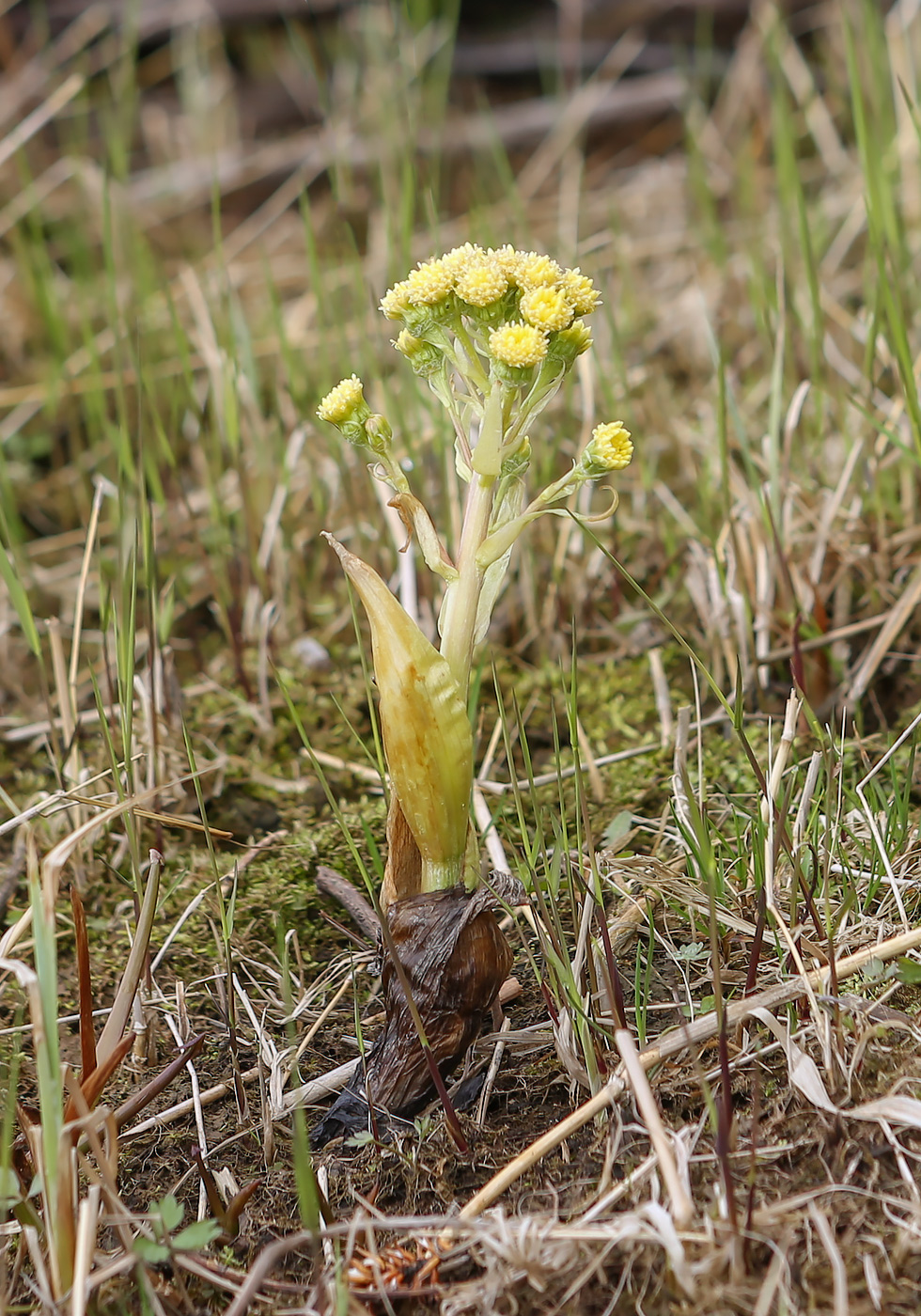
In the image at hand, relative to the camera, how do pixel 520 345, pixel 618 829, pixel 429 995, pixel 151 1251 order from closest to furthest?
pixel 151 1251
pixel 520 345
pixel 429 995
pixel 618 829

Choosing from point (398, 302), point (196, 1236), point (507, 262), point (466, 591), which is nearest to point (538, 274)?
point (507, 262)

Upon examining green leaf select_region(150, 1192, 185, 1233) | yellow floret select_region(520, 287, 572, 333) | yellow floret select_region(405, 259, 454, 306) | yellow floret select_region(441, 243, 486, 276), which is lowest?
green leaf select_region(150, 1192, 185, 1233)

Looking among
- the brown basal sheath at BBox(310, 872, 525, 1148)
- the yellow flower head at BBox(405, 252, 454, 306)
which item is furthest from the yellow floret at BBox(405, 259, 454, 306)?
the brown basal sheath at BBox(310, 872, 525, 1148)

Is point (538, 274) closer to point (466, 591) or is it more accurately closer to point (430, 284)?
point (430, 284)

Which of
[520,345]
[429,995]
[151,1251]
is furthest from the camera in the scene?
[429,995]

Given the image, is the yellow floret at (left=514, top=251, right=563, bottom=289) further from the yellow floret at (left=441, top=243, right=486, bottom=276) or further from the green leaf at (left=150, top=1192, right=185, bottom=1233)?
the green leaf at (left=150, top=1192, right=185, bottom=1233)

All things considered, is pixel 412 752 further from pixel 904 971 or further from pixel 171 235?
pixel 171 235

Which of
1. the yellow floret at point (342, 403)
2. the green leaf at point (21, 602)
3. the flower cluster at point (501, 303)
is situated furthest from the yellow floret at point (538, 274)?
the green leaf at point (21, 602)
